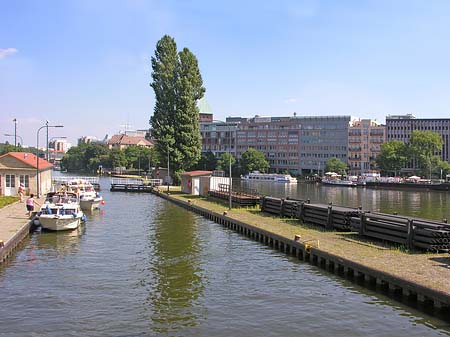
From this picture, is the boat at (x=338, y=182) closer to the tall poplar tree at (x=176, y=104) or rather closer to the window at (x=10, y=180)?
the tall poplar tree at (x=176, y=104)

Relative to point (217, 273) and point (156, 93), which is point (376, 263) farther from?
point (156, 93)

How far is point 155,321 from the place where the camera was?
21.6 meters

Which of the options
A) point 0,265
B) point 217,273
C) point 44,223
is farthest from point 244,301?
point 44,223

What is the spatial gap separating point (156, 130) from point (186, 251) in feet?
226

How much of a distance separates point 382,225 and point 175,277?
541 inches

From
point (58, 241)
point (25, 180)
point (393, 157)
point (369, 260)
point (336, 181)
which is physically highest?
point (393, 157)

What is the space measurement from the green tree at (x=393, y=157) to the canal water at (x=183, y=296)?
525ft

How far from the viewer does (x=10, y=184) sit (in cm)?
7062

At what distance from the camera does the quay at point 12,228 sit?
33.8m

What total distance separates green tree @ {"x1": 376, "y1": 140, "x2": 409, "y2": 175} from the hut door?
146 metres

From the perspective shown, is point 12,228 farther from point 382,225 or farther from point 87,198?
point 382,225

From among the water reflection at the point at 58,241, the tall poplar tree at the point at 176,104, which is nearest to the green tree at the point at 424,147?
the tall poplar tree at the point at 176,104

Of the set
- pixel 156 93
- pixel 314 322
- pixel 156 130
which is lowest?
pixel 314 322

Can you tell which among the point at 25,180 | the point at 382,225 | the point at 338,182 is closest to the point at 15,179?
the point at 25,180
